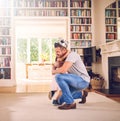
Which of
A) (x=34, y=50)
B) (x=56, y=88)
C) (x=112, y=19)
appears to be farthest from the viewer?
(x=34, y=50)

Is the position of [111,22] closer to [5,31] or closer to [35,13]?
[35,13]

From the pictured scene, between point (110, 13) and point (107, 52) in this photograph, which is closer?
point (107, 52)

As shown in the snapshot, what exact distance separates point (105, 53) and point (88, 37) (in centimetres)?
136

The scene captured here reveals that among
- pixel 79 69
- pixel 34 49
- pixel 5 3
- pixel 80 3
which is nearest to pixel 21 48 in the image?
pixel 34 49

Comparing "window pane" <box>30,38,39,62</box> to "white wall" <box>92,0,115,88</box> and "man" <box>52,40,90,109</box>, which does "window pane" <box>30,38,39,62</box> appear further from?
"man" <box>52,40,90,109</box>

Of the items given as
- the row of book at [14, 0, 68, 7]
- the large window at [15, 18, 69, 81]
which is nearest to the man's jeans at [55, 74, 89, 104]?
the row of book at [14, 0, 68, 7]

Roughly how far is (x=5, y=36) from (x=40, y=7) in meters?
1.31

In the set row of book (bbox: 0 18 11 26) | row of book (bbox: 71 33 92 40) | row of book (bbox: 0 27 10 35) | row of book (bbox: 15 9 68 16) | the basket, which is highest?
row of book (bbox: 15 9 68 16)

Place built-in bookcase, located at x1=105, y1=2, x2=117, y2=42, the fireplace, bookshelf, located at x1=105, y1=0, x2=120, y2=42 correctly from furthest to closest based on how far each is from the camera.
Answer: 1. built-in bookcase, located at x1=105, y1=2, x2=117, y2=42
2. bookshelf, located at x1=105, y1=0, x2=120, y2=42
3. the fireplace

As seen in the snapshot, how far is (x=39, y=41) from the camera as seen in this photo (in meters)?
11.8

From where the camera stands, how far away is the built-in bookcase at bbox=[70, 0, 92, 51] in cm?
767

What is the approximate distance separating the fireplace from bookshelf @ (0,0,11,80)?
2963 mm

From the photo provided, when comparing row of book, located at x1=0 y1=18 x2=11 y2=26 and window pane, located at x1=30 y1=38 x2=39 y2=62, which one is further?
window pane, located at x1=30 y1=38 x2=39 y2=62

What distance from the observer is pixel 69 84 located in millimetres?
3307
